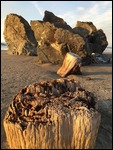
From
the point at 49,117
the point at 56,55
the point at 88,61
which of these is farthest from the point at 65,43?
the point at 49,117

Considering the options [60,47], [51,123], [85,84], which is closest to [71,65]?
[85,84]

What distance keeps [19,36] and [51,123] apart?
10589 mm

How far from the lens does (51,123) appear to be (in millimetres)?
2965

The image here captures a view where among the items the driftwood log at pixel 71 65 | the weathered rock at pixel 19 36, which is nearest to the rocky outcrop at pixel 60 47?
the driftwood log at pixel 71 65

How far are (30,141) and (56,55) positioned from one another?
22.0ft

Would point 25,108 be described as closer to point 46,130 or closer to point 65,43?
point 46,130

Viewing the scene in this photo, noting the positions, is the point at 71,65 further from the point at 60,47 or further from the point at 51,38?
the point at 51,38

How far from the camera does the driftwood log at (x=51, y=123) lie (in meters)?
2.96

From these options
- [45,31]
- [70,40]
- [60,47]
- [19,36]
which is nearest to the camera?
[60,47]

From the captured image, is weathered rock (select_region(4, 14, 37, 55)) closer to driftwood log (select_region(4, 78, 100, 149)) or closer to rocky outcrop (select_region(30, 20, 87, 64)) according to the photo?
rocky outcrop (select_region(30, 20, 87, 64))

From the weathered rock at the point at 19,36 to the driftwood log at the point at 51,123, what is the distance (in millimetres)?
9519

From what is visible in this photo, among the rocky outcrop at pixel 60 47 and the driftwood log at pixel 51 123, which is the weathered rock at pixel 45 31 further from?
the driftwood log at pixel 51 123

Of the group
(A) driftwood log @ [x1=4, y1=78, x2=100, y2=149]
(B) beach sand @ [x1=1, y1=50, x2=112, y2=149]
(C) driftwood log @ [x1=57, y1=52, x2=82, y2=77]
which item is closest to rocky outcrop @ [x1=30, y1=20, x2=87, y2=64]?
(B) beach sand @ [x1=1, y1=50, x2=112, y2=149]

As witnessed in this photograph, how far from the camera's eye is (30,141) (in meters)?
3.00
